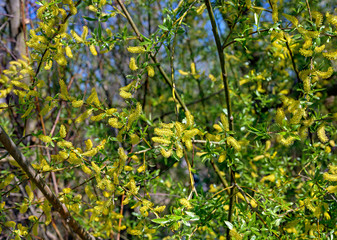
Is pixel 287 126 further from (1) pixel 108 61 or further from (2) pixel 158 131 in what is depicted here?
(1) pixel 108 61

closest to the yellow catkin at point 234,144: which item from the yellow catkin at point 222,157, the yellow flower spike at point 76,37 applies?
the yellow catkin at point 222,157

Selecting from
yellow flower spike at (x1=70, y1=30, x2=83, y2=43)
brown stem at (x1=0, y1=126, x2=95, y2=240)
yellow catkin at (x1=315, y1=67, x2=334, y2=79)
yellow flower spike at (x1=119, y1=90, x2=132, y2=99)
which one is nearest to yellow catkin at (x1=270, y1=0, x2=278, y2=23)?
yellow catkin at (x1=315, y1=67, x2=334, y2=79)

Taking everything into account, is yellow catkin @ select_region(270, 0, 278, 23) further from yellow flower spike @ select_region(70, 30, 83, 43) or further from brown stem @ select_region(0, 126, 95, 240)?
brown stem @ select_region(0, 126, 95, 240)

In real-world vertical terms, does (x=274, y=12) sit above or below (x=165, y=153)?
above

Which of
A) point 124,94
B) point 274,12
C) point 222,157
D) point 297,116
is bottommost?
point 222,157

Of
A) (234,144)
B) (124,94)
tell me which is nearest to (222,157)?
(234,144)

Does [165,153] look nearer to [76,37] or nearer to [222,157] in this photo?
[222,157]

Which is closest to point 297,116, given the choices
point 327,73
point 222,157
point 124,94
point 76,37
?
point 327,73

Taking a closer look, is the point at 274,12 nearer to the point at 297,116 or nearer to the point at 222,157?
the point at 297,116

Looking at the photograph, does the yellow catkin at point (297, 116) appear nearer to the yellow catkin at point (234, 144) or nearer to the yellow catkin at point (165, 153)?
the yellow catkin at point (234, 144)

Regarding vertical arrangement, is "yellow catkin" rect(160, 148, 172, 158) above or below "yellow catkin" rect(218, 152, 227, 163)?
above

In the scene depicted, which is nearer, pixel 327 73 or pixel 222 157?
pixel 327 73

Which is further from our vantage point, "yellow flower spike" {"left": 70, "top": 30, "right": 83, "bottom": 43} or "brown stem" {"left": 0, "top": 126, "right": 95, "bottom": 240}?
"yellow flower spike" {"left": 70, "top": 30, "right": 83, "bottom": 43}

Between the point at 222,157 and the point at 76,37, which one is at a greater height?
the point at 76,37
